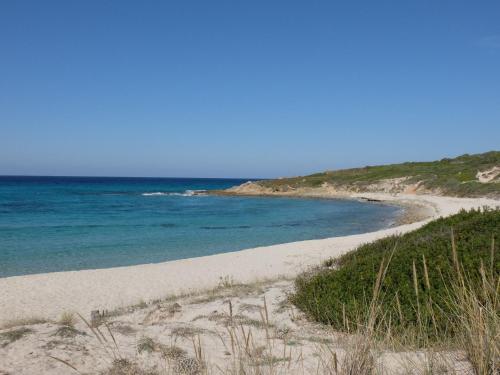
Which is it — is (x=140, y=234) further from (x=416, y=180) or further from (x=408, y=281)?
(x=416, y=180)

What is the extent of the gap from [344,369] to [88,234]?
25.1 meters

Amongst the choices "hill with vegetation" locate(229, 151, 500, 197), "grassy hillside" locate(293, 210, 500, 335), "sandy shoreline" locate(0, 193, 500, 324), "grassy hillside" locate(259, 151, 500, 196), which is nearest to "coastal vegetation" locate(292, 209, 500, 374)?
"grassy hillside" locate(293, 210, 500, 335)

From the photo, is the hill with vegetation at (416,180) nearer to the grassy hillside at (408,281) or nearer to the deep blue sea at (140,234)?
the deep blue sea at (140,234)

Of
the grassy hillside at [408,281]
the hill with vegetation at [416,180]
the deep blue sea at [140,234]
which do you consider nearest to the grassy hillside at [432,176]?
the hill with vegetation at [416,180]

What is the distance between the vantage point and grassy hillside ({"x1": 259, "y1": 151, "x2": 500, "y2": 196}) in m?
50.5

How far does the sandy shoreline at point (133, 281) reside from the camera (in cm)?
1170

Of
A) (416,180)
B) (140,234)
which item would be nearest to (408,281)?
(140,234)

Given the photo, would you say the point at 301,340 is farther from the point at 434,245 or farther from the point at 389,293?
the point at 434,245

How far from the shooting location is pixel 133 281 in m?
14.1

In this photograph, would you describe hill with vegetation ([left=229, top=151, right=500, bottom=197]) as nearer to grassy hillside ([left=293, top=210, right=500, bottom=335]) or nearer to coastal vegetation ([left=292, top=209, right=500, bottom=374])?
grassy hillside ([left=293, top=210, right=500, bottom=335])

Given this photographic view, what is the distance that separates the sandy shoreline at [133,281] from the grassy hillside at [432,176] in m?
35.9

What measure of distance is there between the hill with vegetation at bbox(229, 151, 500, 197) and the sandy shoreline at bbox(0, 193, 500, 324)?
35.1 metres

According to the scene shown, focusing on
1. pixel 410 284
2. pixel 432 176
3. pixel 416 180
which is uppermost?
pixel 432 176

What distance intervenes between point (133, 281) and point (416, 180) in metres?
58.2
